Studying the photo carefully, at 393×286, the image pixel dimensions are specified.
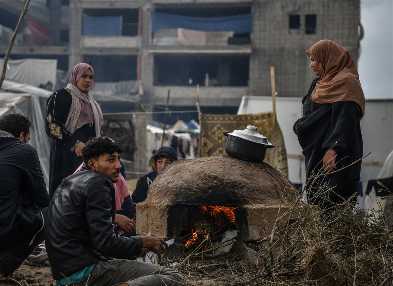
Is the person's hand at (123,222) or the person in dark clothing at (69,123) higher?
the person in dark clothing at (69,123)

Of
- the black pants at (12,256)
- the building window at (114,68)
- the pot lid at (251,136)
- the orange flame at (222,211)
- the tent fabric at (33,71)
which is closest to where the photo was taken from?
the black pants at (12,256)

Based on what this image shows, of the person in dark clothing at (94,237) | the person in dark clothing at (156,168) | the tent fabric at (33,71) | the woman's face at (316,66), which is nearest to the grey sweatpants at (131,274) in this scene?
the person in dark clothing at (94,237)

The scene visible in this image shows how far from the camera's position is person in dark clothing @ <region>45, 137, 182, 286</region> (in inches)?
117

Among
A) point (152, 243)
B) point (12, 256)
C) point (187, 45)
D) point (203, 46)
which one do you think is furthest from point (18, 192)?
point (187, 45)

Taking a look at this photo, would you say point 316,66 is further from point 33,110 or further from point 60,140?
point 33,110

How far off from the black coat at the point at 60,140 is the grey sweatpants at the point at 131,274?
97.2 inches

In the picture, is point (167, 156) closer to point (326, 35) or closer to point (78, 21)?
point (326, 35)

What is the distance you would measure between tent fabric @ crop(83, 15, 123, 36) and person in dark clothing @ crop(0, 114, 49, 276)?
1074 inches

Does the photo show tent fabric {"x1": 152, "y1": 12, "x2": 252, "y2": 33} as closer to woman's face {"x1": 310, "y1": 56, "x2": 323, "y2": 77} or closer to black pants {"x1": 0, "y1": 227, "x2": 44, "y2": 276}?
woman's face {"x1": 310, "y1": 56, "x2": 323, "y2": 77}

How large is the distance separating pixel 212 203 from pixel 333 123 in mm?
1327

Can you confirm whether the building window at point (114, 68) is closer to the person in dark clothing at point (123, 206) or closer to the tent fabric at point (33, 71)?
the tent fabric at point (33, 71)

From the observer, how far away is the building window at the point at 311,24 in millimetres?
28183

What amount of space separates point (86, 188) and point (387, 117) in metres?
8.40

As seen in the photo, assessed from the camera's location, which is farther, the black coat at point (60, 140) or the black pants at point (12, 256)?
the black coat at point (60, 140)
